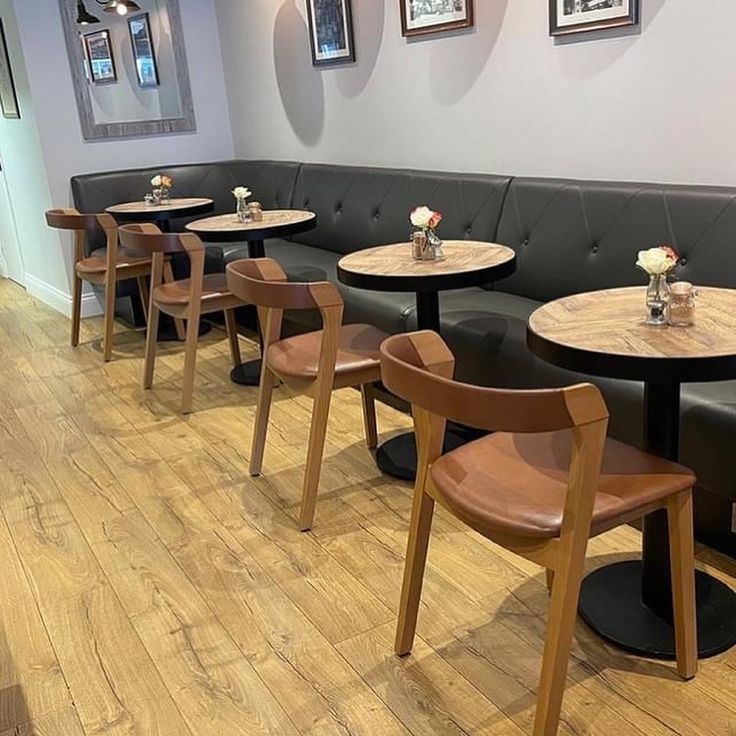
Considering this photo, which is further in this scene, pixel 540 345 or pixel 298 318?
pixel 298 318

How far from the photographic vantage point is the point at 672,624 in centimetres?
193

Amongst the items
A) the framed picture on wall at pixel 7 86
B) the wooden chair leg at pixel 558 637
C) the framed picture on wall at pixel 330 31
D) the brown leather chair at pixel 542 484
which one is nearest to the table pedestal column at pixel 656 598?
the brown leather chair at pixel 542 484

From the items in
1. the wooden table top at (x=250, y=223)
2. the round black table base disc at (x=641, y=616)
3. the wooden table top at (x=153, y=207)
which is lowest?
the round black table base disc at (x=641, y=616)

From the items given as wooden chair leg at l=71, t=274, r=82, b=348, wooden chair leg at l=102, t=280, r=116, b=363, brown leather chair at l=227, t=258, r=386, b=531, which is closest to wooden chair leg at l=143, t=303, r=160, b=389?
wooden chair leg at l=102, t=280, r=116, b=363

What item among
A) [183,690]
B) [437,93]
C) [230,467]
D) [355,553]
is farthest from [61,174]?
[183,690]

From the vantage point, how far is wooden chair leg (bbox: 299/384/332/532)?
→ 2.50 meters

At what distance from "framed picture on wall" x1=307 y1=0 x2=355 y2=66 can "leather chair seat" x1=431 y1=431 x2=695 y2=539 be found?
3285 mm

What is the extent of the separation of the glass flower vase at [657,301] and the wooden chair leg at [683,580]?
39 cm

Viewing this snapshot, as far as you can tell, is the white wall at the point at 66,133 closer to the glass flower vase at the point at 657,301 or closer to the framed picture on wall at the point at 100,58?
the framed picture on wall at the point at 100,58

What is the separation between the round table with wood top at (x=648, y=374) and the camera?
1613 millimetres

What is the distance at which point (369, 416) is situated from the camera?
3020 millimetres

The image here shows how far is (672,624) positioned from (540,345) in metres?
0.77

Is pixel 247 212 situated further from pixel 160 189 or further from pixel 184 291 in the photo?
pixel 160 189

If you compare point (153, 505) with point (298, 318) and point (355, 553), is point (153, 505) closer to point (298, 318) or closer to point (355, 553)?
point (355, 553)
